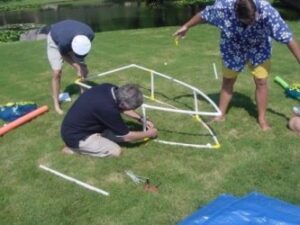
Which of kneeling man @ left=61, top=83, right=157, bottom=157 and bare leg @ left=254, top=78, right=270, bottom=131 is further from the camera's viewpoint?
bare leg @ left=254, top=78, right=270, bottom=131

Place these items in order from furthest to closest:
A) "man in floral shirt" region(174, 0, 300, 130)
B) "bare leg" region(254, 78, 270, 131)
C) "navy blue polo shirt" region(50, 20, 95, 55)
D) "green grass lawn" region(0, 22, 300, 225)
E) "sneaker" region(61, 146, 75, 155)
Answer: "navy blue polo shirt" region(50, 20, 95, 55), "bare leg" region(254, 78, 270, 131), "sneaker" region(61, 146, 75, 155), "man in floral shirt" region(174, 0, 300, 130), "green grass lawn" region(0, 22, 300, 225)

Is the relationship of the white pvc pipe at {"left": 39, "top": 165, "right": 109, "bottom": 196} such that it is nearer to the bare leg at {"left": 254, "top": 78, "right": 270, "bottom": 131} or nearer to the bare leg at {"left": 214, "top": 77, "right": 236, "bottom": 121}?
the bare leg at {"left": 214, "top": 77, "right": 236, "bottom": 121}

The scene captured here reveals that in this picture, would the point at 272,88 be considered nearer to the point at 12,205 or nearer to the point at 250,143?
the point at 250,143

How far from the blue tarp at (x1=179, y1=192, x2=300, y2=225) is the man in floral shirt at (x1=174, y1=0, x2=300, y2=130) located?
2.24 m

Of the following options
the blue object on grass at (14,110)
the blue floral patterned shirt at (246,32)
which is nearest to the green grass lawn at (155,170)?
the blue object on grass at (14,110)

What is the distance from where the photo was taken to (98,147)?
5.46 meters

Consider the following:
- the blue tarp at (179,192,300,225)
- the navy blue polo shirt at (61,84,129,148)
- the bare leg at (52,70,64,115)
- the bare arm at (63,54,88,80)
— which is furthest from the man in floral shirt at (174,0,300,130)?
the blue tarp at (179,192,300,225)

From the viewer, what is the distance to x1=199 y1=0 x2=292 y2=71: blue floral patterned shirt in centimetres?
535

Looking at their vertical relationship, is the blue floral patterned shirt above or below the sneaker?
above

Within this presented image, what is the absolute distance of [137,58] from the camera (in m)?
10.9

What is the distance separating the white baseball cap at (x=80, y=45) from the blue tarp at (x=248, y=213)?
11.3 feet

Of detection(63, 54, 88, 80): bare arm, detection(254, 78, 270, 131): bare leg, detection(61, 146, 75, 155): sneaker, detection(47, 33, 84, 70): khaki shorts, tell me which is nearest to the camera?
detection(61, 146, 75, 155): sneaker

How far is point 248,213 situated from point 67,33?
164 inches

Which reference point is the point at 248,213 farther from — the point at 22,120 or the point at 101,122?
the point at 22,120
